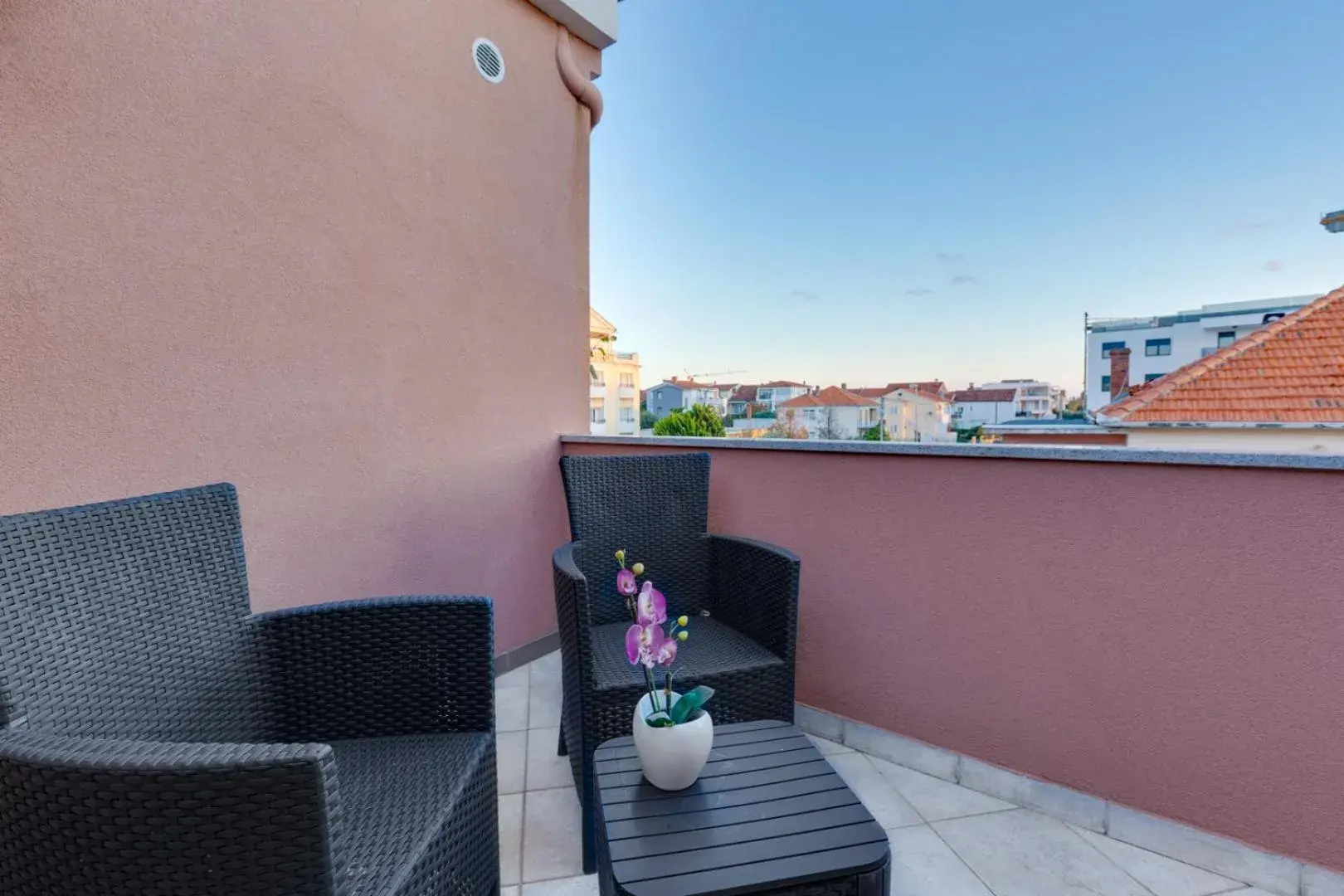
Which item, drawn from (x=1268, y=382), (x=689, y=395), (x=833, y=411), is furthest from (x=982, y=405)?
(x=689, y=395)

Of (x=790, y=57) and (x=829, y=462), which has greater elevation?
(x=790, y=57)

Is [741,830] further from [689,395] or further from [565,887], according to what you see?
[689,395]

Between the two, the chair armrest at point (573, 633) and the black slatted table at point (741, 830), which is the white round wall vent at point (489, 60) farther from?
Result: the black slatted table at point (741, 830)

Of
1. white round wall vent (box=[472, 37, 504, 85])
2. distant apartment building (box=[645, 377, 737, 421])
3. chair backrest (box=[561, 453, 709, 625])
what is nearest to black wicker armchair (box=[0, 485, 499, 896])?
chair backrest (box=[561, 453, 709, 625])

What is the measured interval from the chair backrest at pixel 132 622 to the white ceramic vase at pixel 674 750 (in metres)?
0.88

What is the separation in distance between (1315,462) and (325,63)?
3.17 m

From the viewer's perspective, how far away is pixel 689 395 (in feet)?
18.7

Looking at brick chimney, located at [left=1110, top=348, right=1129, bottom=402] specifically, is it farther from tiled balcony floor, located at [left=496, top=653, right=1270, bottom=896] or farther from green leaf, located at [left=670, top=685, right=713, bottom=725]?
green leaf, located at [left=670, top=685, right=713, bottom=725]

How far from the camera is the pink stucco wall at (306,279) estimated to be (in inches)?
65.2

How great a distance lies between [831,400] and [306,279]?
17.8 metres

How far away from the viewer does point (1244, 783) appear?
1.58m

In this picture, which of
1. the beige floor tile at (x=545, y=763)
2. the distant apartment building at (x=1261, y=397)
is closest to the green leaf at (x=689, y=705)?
the beige floor tile at (x=545, y=763)

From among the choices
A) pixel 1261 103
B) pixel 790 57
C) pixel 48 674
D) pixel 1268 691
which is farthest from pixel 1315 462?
pixel 1261 103

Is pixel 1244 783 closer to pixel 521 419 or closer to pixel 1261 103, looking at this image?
pixel 521 419
